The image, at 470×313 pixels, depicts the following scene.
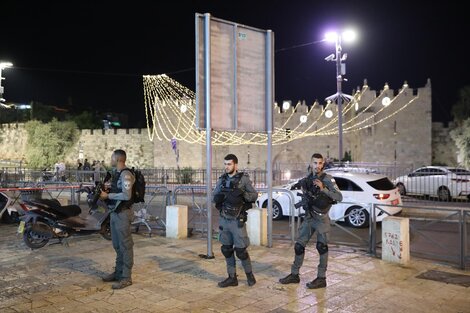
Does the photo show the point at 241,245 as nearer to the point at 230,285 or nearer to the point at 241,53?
the point at 230,285

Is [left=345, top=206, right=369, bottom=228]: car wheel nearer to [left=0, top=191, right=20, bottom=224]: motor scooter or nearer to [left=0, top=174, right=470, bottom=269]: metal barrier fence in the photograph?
[left=0, top=174, right=470, bottom=269]: metal barrier fence

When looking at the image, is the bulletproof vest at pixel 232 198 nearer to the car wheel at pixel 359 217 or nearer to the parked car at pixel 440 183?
the car wheel at pixel 359 217

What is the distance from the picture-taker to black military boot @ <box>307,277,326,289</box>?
5.48m

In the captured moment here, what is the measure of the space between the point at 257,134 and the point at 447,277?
30.5m

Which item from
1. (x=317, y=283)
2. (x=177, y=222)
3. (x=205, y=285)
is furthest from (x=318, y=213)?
(x=177, y=222)

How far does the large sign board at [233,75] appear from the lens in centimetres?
732

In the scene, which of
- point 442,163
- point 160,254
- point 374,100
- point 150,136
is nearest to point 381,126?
point 374,100

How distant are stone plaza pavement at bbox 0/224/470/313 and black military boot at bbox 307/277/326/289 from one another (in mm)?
79

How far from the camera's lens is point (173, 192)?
395 inches

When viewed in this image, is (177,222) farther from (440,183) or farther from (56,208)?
(440,183)

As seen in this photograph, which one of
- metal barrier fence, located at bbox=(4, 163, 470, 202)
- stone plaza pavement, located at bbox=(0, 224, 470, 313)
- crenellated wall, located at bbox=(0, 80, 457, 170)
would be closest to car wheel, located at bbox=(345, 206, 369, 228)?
stone plaza pavement, located at bbox=(0, 224, 470, 313)

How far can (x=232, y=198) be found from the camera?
17.7ft

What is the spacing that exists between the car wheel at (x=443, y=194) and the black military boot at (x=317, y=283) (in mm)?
12086

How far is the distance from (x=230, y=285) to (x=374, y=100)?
1113 inches
